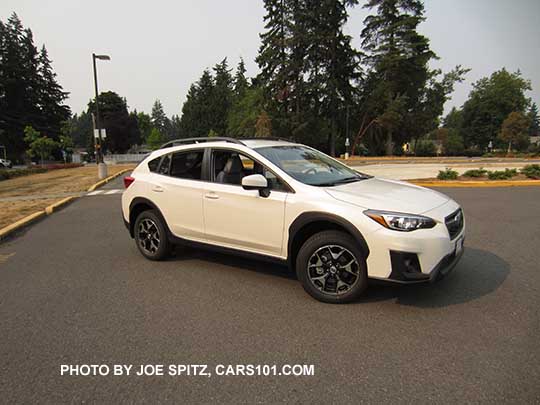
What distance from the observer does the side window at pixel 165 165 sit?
5014mm

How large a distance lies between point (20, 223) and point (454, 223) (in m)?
7.95

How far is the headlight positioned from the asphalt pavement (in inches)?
33.2

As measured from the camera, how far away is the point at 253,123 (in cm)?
4797

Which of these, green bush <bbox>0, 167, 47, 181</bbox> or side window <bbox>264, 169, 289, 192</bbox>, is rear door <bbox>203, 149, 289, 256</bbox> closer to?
side window <bbox>264, 169, 289, 192</bbox>

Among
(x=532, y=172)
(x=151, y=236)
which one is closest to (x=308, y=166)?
(x=151, y=236)

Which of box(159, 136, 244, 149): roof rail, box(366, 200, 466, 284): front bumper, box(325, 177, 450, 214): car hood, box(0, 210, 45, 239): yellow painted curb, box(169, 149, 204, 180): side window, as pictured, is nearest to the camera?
box(366, 200, 466, 284): front bumper

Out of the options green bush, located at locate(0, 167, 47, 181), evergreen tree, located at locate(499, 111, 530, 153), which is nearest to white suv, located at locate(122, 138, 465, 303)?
green bush, located at locate(0, 167, 47, 181)

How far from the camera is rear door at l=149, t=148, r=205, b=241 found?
4.52m

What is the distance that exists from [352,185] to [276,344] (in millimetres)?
1918

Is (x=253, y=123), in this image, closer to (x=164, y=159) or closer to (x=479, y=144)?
(x=164, y=159)

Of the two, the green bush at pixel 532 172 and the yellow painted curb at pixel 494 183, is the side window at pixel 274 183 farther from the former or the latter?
the green bush at pixel 532 172

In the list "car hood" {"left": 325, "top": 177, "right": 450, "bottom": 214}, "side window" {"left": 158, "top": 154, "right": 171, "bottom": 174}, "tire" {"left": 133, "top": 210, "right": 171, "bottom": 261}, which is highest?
"side window" {"left": 158, "top": 154, "right": 171, "bottom": 174}

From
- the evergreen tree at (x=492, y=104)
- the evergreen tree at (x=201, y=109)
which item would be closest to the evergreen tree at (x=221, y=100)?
the evergreen tree at (x=201, y=109)

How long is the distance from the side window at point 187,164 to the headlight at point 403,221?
2.38m
